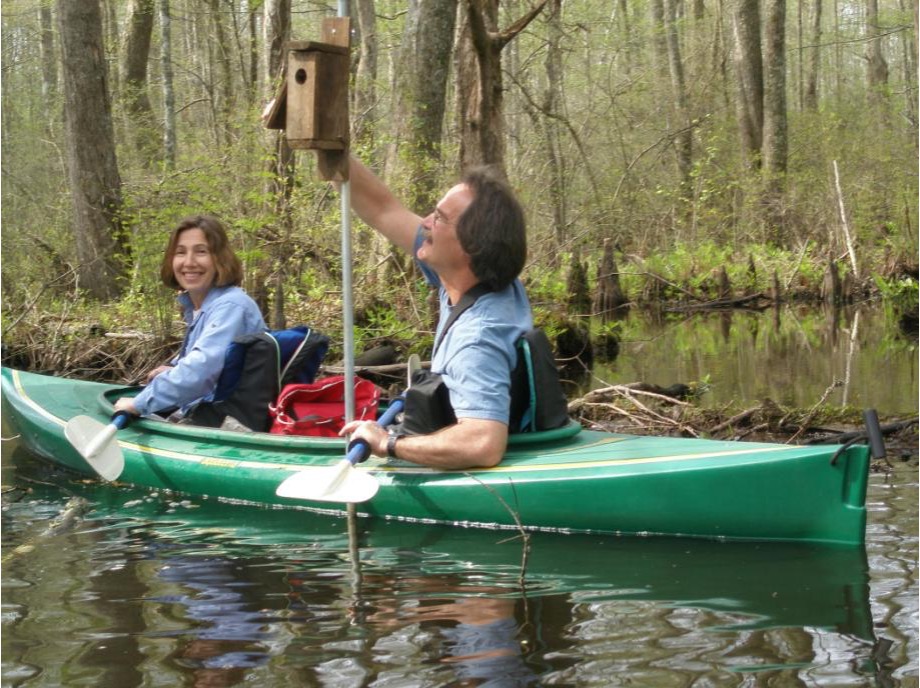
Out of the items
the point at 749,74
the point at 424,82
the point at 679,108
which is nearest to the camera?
the point at 424,82

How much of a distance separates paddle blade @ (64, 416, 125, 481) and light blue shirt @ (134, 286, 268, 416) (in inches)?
8.8

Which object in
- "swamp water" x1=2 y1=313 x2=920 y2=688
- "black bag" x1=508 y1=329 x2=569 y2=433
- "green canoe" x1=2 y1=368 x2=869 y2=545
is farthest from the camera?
"black bag" x1=508 y1=329 x2=569 y2=433

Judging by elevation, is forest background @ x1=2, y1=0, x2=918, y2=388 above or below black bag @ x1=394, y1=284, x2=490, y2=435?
above

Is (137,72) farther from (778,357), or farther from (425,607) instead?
(425,607)

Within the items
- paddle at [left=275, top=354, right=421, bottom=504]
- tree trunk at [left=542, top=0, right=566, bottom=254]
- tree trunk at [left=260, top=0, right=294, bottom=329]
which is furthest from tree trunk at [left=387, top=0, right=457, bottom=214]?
paddle at [left=275, top=354, right=421, bottom=504]

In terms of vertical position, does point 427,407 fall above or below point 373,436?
above

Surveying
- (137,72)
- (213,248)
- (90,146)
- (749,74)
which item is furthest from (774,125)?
(213,248)

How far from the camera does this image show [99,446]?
5824 mm

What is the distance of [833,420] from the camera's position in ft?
22.1

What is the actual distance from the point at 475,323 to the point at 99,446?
84.4 inches

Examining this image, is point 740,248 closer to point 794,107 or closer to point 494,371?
point 794,107

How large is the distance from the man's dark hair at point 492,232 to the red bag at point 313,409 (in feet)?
4.21

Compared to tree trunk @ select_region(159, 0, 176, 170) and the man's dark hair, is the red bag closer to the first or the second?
the man's dark hair

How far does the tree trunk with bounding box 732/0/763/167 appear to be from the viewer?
770 inches
